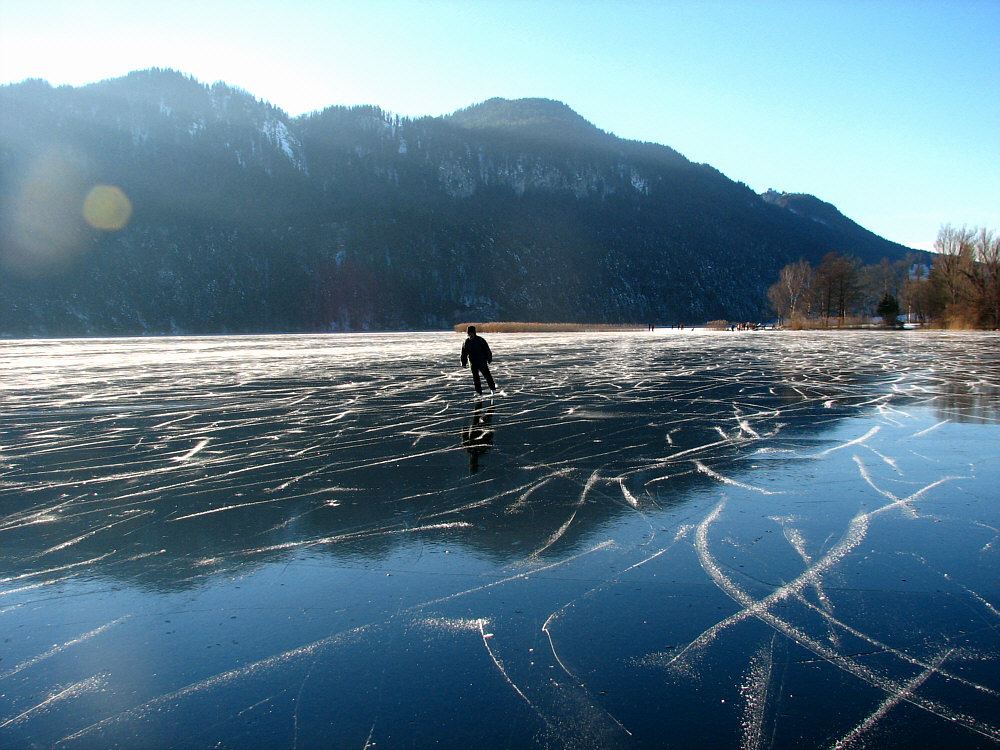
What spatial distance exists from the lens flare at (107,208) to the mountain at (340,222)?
0.47 metres

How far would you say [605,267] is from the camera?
5615 inches

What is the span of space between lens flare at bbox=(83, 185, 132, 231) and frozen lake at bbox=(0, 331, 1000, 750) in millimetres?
117482

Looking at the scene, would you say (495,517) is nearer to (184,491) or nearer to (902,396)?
(184,491)

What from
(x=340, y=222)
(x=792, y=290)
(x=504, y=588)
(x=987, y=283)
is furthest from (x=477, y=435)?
(x=340, y=222)

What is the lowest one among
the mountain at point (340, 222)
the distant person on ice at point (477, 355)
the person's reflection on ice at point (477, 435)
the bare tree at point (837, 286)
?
the person's reflection on ice at point (477, 435)

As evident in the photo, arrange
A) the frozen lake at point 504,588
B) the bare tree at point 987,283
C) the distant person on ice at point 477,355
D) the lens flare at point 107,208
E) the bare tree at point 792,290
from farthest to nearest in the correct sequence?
the lens flare at point 107,208 < the bare tree at point 792,290 < the bare tree at point 987,283 < the distant person on ice at point 477,355 < the frozen lake at point 504,588

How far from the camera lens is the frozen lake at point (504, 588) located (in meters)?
2.51

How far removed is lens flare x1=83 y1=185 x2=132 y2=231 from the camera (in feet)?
350

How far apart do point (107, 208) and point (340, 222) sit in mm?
40635

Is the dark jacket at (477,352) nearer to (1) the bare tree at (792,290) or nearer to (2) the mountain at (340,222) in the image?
(1) the bare tree at (792,290)

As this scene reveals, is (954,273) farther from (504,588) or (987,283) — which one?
(504,588)

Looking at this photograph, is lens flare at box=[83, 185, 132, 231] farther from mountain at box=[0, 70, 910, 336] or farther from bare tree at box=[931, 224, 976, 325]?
bare tree at box=[931, 224, 976, 325]

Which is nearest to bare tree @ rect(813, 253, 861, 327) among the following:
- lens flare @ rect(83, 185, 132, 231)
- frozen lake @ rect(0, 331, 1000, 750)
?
frozen lake @ rect(0, 331, 1000, 750)

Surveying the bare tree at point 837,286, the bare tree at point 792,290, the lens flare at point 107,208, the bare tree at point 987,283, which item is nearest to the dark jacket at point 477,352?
the bare tree at point 987,283
